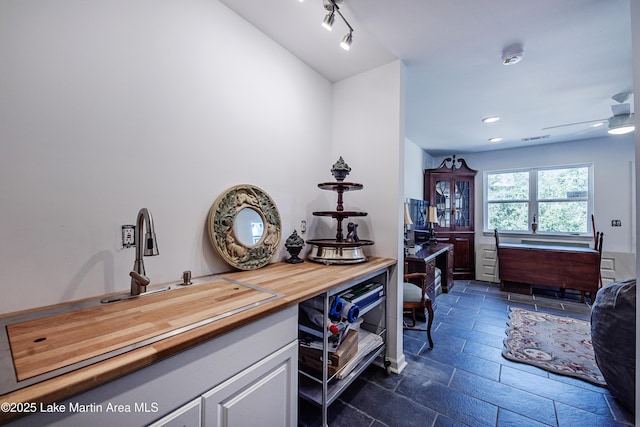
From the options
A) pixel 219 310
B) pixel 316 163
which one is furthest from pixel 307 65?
pixel 219 310

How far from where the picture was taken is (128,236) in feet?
3.84

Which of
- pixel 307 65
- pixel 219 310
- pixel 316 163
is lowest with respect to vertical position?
pixel 219 310

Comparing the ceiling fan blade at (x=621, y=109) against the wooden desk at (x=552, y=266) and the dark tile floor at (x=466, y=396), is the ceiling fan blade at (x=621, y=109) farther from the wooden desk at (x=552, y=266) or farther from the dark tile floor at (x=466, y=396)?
the dark tile floor at (x=466, y=396)

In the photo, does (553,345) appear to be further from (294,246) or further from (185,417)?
(185,417)

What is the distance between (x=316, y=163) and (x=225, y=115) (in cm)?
89

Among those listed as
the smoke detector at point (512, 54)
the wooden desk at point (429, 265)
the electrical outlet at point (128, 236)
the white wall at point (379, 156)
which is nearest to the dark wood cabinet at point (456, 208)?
the wooden desk at point (429, 265)

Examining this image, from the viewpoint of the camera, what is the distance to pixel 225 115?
157 centimetres

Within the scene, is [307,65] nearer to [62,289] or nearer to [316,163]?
[316,163]

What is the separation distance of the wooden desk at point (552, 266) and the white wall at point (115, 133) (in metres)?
4.33

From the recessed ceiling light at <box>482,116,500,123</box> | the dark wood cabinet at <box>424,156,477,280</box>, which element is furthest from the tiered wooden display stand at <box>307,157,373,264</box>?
the dark wood cabinet at <box>424,156,477,280</box>

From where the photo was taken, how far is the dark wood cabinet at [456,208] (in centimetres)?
487

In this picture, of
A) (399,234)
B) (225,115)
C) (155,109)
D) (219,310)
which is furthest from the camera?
(399,234)

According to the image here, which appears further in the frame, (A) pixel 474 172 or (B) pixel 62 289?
(A) pixel 474 172

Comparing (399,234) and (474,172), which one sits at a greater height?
(474,172)
